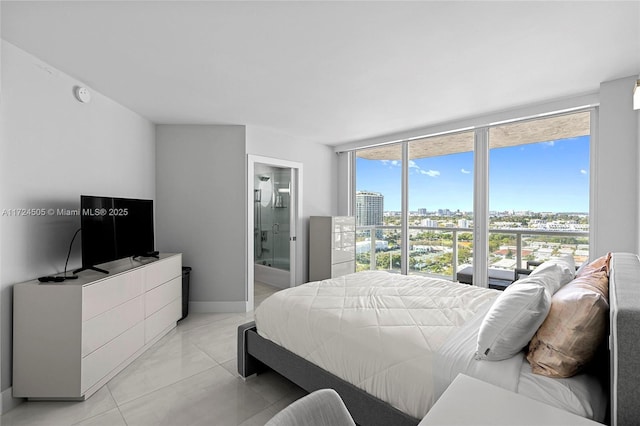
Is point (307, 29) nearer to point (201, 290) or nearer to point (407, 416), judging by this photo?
point (407, 416)

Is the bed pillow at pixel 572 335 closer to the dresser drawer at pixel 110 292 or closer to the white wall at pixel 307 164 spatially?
the dresser drawer at pixel 110 292

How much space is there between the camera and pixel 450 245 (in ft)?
14.8

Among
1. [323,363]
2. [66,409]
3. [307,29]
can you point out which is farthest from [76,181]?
[323,363]

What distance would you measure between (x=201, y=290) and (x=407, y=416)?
332 cm

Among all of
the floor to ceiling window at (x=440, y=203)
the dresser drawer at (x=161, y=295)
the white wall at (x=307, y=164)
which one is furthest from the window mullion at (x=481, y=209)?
the dresser drawer at (x=161, y=295)

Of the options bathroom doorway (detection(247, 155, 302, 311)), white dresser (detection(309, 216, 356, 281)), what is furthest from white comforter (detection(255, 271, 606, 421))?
bathroom doorway (detection(247, 155, 302, 311))

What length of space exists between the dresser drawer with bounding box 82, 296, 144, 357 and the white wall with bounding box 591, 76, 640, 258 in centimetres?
433

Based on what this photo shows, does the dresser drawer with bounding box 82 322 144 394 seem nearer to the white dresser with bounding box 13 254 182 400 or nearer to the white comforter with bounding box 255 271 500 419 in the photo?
the white dresser with bounding box 13 254 182 400

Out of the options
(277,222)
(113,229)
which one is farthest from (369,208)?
(113,229)

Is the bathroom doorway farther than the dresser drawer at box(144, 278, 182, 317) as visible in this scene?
Yes

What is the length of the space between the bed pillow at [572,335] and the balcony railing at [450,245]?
2704mm

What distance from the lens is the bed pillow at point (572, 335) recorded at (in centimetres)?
127

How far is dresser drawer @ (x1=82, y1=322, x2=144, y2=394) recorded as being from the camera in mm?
2258

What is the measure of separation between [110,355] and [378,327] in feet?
7.15
